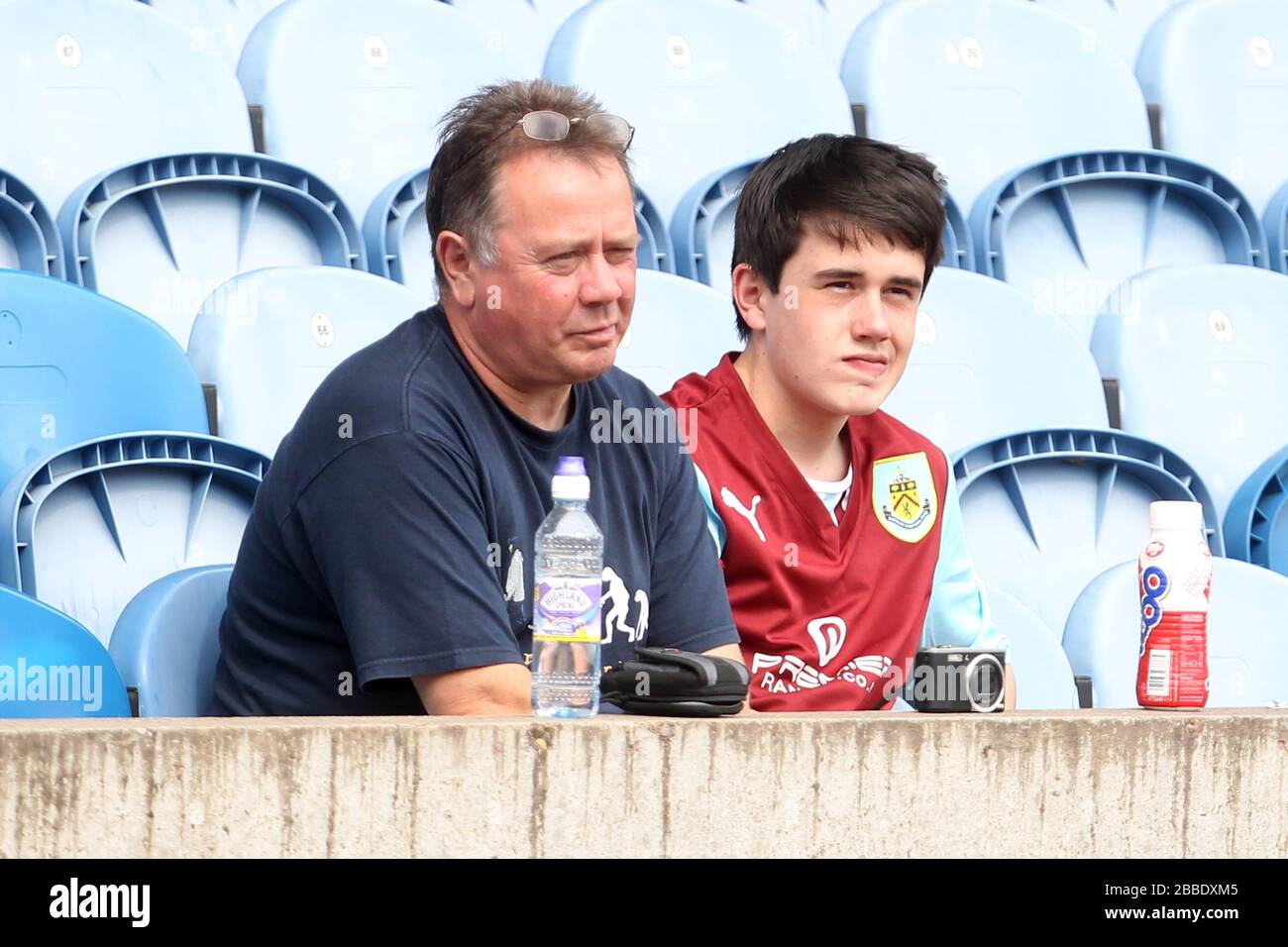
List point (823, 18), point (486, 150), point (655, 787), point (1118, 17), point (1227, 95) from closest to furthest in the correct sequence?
point (655, 787), point (486, 150), point (1227, 95), point (823, 18), point (1118, 17)

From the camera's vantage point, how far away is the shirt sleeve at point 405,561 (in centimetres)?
166

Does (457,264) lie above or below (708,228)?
below

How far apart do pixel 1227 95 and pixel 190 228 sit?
7.50 feet

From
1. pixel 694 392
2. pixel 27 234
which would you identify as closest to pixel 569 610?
pixel 694 392

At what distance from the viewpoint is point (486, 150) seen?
1.89 meters

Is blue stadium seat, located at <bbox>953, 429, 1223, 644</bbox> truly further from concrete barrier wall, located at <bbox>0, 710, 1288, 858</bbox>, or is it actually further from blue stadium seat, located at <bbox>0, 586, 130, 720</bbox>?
blue stadium seat, located at <bbox>0, 586, 130, 720</bbox>

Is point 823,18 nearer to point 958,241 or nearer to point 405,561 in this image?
point 958,241

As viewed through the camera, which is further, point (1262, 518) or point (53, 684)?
point (1262, 518)

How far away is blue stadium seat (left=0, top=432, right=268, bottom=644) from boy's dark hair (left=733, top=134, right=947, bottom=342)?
802 mm

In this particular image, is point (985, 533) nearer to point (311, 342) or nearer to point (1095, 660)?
point (1095, 660)

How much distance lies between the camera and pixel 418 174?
2.96m

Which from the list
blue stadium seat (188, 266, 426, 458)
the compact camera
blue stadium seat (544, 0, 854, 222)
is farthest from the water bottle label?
blue stadium seat (544, 0, 854, 222)
